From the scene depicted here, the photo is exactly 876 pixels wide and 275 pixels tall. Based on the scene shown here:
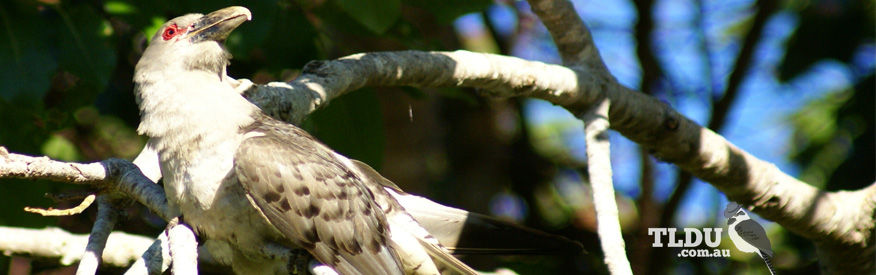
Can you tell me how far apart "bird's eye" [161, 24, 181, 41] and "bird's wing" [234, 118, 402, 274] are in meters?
0.56

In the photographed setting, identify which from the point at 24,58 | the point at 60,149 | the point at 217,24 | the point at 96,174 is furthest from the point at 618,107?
the point at 60,149

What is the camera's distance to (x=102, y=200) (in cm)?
270

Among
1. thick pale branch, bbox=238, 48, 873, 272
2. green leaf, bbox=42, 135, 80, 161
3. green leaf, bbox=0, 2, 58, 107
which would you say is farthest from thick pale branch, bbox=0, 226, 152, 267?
thick pale branch, bbox=238, 48, 873, 272

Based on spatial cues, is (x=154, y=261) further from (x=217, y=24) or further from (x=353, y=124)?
(x=353, y=124)

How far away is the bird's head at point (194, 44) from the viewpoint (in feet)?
10.1

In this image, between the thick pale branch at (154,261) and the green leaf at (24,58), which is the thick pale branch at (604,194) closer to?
the thick pale branch at (154,261)

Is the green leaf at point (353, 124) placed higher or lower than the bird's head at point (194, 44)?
lower

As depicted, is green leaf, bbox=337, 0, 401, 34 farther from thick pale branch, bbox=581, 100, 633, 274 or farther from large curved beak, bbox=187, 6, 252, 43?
thick pale branch, bbox=581, 100, 633, 274

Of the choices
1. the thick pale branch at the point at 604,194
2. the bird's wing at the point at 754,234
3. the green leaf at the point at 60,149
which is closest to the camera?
the thick pale branch at the point at 604,194

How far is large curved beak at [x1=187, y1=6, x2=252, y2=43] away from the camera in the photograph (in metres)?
3.03

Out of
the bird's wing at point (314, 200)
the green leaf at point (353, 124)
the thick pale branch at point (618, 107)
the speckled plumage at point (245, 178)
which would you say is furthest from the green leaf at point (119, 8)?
the bird's wing at point (314, 200)

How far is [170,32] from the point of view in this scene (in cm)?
324

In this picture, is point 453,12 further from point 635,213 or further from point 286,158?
point 635,213

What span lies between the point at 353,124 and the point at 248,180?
3.51ft
